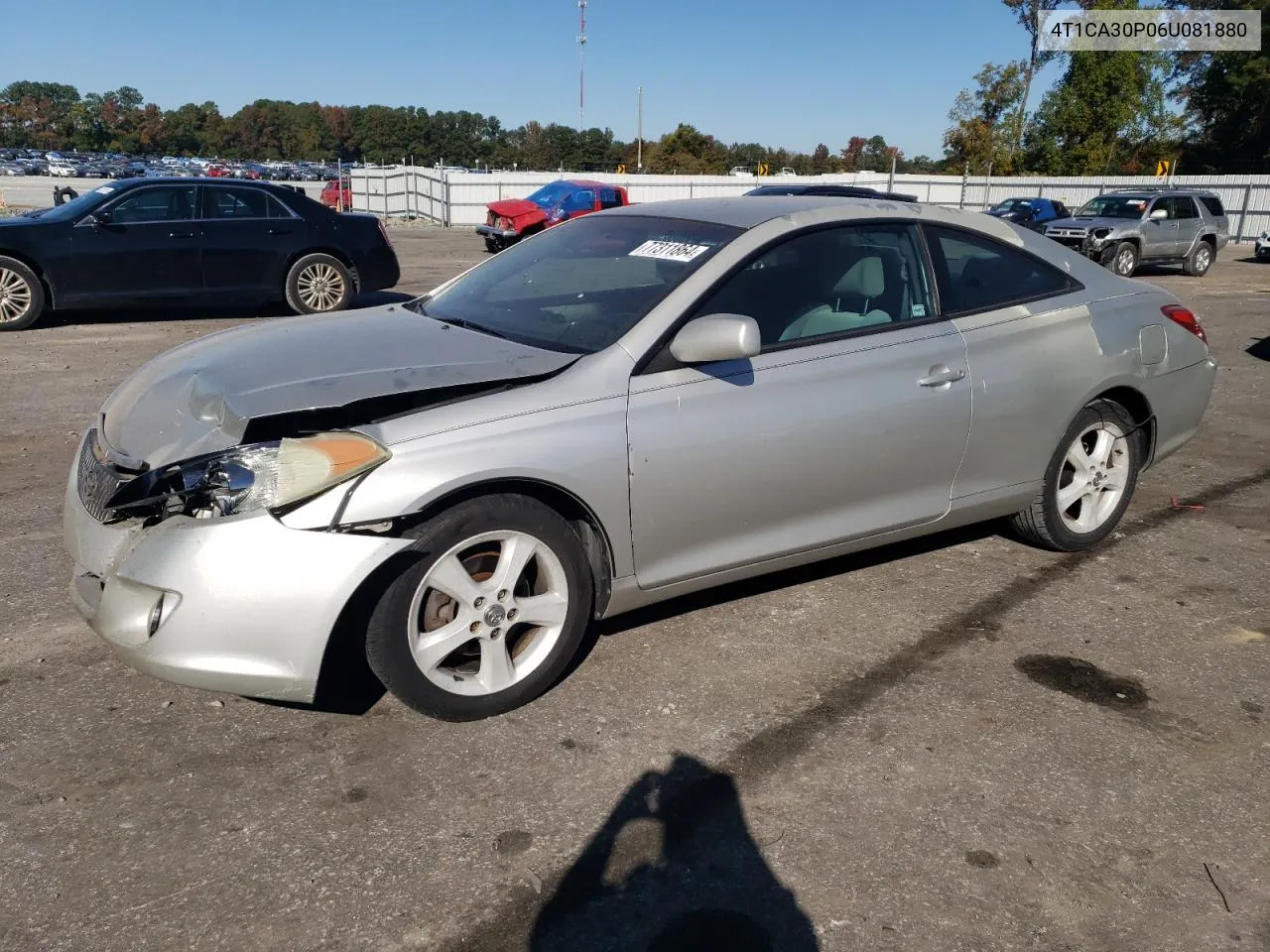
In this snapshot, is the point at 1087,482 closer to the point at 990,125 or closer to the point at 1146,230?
the point at 1146,230

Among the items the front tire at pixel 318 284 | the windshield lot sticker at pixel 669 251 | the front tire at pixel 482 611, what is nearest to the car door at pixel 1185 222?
the front tire at pixel 318 284

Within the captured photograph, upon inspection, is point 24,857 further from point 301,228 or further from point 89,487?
point 301,228

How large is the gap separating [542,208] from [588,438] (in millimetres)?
21902

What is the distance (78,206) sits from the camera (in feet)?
35.0

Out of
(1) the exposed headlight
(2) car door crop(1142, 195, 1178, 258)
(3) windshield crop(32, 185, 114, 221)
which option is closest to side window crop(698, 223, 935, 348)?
(1) the exposed headlight

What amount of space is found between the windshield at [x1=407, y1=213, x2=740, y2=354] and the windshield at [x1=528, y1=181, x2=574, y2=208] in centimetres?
2073

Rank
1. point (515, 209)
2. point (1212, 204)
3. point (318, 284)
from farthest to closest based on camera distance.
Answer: point (515, 209)
point (1212, 204)
point (318, 284)

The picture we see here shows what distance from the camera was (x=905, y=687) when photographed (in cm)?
359

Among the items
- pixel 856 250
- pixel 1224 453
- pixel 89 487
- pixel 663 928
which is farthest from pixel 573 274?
pixel 1224 453

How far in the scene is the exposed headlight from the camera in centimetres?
290

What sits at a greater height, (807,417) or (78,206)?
(78,206)

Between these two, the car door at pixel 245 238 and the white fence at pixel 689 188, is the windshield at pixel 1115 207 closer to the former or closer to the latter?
the white fence at pixel 689 188

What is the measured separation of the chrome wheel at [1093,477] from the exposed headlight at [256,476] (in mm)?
3211

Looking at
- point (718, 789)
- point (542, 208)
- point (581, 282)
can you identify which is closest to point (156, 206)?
point (581, 282)
